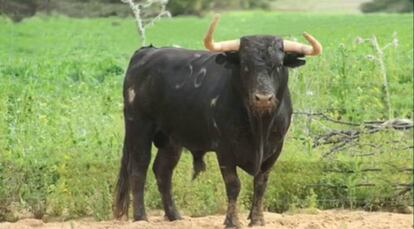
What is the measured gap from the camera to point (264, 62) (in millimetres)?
8375

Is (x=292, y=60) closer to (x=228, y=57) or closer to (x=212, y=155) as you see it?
(x=228, y=57)

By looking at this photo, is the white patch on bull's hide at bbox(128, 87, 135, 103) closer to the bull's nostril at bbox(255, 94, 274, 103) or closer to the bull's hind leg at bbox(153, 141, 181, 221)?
the bull's hind leg at bbox(153, 141, 181, 221)

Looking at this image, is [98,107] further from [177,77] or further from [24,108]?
[177,77]

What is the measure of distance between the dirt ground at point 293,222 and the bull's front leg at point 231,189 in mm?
366

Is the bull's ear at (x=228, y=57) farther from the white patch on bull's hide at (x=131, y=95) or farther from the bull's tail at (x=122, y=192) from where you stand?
the bull's tail at (x=122, y=192)

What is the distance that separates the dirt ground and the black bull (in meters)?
0.30

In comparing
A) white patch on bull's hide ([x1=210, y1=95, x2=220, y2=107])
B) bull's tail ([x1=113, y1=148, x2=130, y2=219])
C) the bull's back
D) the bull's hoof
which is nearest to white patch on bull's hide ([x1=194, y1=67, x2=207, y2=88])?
the bull's back

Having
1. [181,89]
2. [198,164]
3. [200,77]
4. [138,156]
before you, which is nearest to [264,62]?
[200,77]

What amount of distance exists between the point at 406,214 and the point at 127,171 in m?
2.63

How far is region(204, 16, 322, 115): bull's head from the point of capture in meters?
8.24

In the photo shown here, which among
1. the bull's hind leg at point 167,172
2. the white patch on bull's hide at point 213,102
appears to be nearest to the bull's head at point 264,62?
the white patch on bull's hide at point 213,102

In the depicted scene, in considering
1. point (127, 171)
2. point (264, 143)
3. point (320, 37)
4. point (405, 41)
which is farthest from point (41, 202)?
point (405, 41)

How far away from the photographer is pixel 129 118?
397 inches

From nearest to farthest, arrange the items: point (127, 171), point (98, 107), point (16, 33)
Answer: point (127, 171) < point (98, 107) < point (16, 33)
